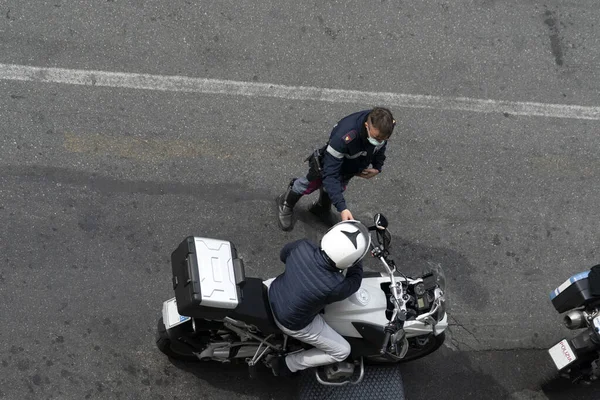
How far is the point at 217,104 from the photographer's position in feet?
23.4

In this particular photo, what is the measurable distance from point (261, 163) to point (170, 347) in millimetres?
2136

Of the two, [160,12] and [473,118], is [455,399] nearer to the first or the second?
[473,118]

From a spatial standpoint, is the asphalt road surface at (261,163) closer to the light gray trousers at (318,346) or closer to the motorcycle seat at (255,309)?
the light gray trousers at (318,346)

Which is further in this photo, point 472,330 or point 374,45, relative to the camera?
point 374,45

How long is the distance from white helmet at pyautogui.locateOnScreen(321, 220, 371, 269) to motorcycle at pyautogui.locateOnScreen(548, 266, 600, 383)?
197cm

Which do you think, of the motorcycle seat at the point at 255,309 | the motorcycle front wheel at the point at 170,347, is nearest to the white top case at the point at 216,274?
the motorcycle seat at the point at 255,309

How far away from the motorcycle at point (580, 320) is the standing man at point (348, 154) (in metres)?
1.82

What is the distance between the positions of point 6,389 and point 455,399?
366 cm

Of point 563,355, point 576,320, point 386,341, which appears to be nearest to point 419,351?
point 386,341

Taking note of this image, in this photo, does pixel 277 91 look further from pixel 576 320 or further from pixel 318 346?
pixel 576 320

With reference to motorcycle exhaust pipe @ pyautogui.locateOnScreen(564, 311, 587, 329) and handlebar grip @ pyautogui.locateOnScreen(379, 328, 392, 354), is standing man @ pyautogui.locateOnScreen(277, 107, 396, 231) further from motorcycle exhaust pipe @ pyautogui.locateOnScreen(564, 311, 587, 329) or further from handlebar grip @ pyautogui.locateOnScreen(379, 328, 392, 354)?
motorcycle exhaust pipe @ pyautogui.locateOnScreen(564, 311, 587, 329)

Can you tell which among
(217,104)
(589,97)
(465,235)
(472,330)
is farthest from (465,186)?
(217,104)

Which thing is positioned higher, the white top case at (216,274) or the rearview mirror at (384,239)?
the rearview mirror at (384,239)

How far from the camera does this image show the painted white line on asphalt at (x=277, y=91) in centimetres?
692
